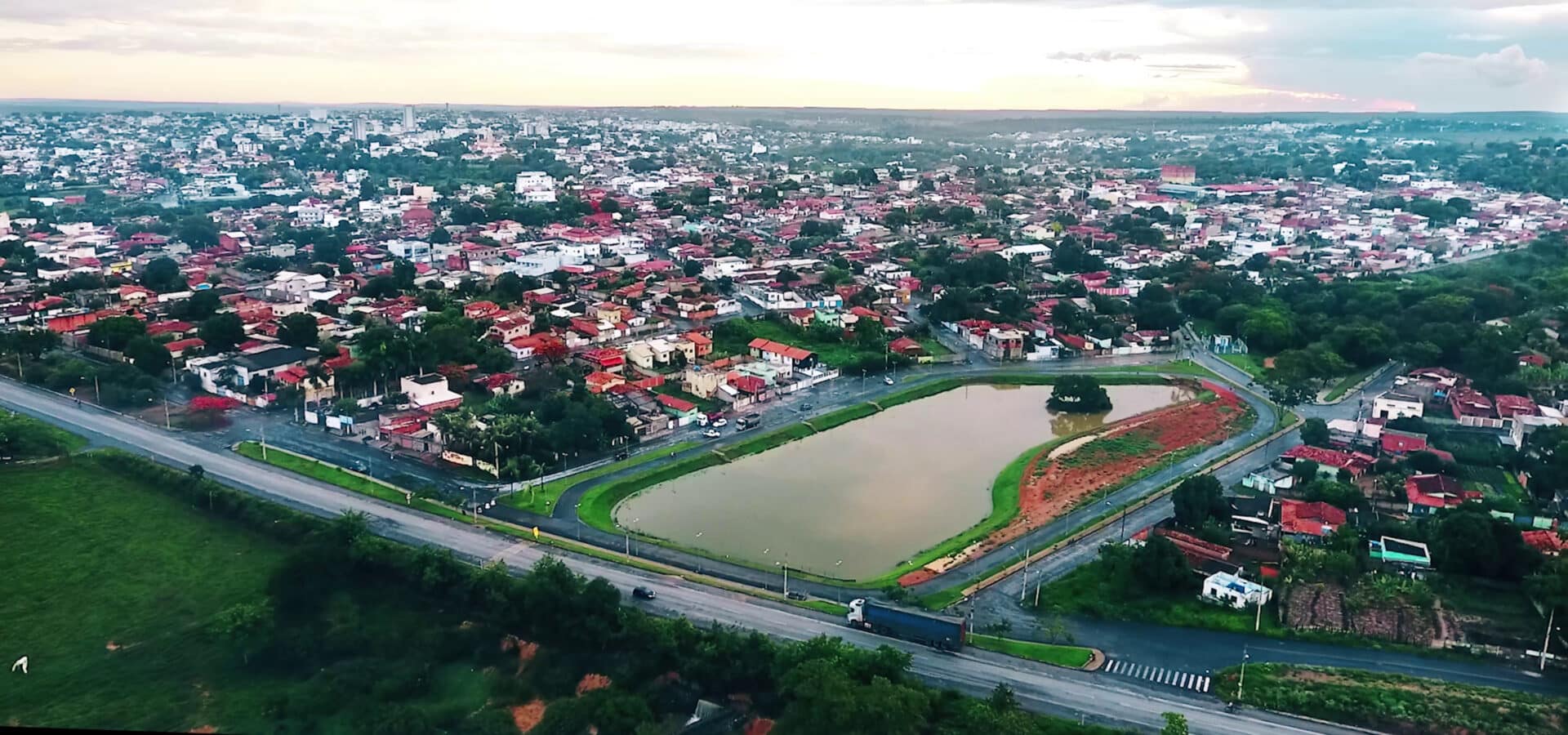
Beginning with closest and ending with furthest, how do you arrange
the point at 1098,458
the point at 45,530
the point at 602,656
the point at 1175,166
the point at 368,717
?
the point at 368,717, the point at 602,656, the point at 45,530, the point at 1098,458, the point at 1175,166

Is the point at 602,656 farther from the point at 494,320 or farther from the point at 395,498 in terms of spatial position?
the point at 494,320

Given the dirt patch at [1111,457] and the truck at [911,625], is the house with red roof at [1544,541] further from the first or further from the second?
the truck at [911,625]

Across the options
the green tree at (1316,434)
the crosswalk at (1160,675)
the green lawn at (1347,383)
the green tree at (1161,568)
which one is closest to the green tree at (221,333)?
the green tree at (1161,568)

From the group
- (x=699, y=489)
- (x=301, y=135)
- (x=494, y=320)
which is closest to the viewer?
(x=699, y=489)

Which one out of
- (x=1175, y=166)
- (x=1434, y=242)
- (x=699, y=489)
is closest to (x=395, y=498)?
(x=699, y=489)

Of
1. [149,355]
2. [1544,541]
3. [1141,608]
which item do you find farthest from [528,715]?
[149,355]

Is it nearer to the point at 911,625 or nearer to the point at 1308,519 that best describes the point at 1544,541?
the point at 1308,519

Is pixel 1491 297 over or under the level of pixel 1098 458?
over
